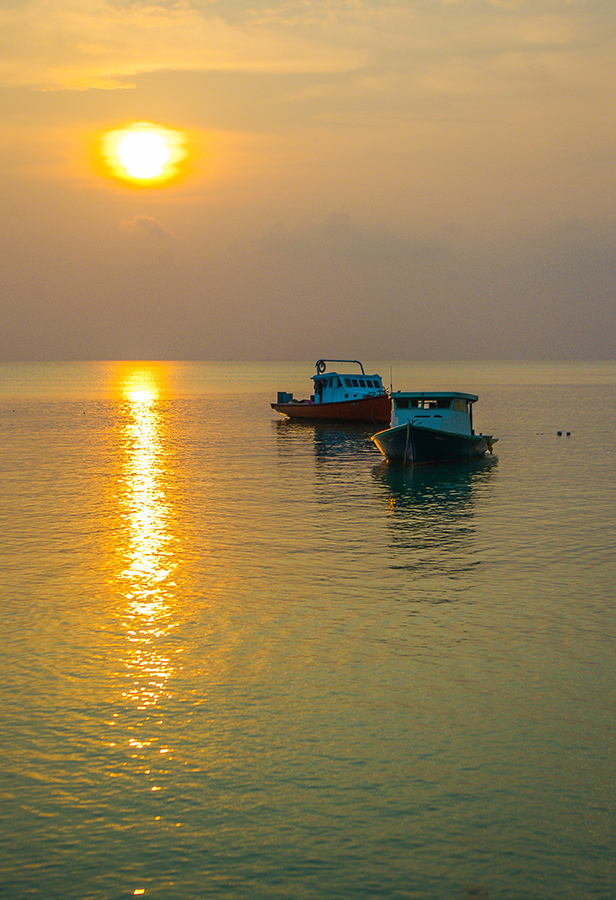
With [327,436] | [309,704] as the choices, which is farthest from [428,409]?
[309,704]

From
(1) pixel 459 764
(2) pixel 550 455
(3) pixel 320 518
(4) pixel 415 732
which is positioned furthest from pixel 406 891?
(2) pixel 550 455

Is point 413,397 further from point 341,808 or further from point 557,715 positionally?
point 341,808

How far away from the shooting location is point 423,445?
43.7 meters

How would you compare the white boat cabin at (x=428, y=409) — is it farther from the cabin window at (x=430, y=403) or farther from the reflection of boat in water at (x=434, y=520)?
the reflection of boat in water at (x=434, y=520)

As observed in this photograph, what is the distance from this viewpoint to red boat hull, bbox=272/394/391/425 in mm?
69500

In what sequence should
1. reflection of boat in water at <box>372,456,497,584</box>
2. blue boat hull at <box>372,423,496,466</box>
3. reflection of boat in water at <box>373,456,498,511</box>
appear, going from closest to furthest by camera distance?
1. reflection of boat in water at <box>372,456,497,584</box>
2. reflection of boat in water at <box>373,456,498,511</box>
3. blue boat hull at <box>372,423,496,466</box>

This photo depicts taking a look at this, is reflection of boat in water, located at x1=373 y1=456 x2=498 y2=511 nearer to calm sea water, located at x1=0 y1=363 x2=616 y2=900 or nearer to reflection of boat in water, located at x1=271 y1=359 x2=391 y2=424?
calm sea water, located at x1=0 y1=363 x2=616 y2=900

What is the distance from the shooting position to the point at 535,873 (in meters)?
9.27

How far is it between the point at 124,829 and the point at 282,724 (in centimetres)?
343

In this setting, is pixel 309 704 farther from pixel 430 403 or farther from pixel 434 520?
pixel 430 403

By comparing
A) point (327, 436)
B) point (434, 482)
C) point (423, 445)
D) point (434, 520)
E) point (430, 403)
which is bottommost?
point (434, 520)

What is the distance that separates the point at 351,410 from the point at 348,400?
89 centimetres

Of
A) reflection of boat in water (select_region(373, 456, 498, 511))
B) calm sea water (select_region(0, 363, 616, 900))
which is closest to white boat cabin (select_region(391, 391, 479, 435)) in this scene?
reflection of boat in water (select_region(373, 456, 498, 511))

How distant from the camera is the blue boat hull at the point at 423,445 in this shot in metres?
43.0
